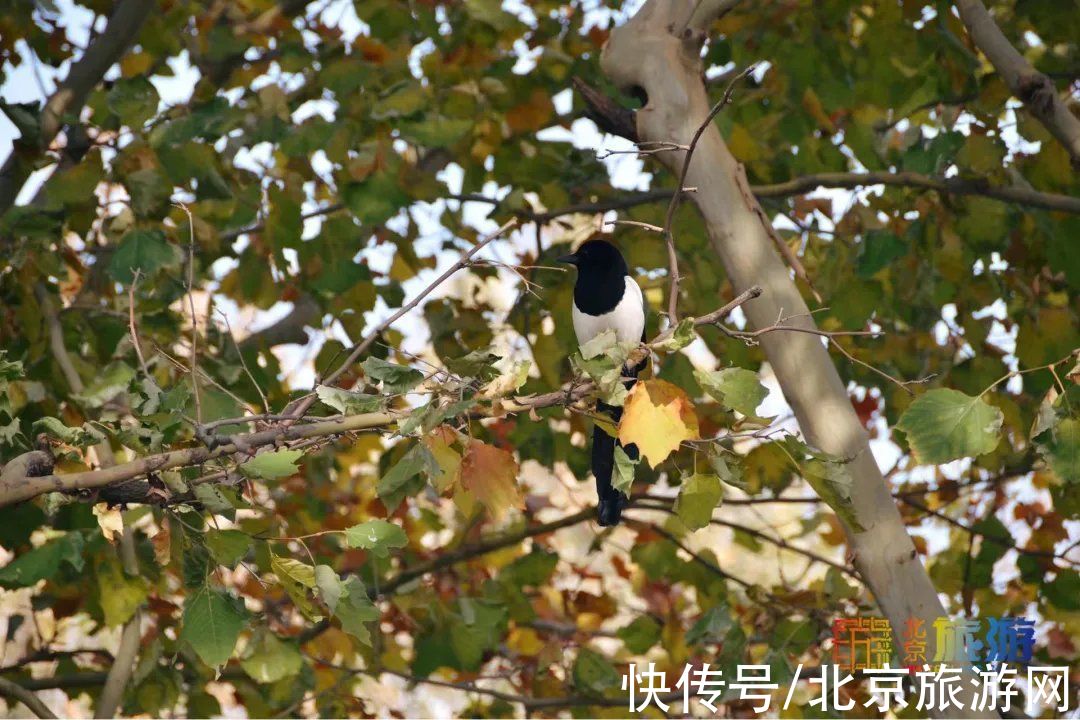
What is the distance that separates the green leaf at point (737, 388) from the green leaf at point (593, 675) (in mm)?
2504

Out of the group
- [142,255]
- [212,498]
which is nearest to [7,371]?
[212,498]

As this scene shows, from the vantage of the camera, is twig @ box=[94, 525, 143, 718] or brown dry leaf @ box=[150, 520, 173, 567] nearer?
brown dry leaf @ box=[150, 520, 173, 567]

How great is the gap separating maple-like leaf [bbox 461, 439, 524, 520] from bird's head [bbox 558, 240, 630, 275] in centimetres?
235

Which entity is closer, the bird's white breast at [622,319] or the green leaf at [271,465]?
the green leaf at [271,465]

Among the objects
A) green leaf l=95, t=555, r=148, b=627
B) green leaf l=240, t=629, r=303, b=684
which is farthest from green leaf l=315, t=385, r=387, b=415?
green leaf l=95, t=555, r=148, b=627

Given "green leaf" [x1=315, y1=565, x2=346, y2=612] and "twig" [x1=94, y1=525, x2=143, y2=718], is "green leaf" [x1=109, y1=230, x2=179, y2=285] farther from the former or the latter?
"green leaf" [x1=315, y1=565, x2=346, y2=612]

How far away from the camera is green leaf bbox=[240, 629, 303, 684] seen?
3.59 meters

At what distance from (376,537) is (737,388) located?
0.71 meters

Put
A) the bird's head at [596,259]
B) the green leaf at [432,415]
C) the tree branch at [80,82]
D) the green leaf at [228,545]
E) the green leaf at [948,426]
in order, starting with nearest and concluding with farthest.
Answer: the green leaf at [432,415] → the green leaf at [228,545] → the green leaf at [948,426] → the tree branch at [80,82] → the bird's head at [596,259]

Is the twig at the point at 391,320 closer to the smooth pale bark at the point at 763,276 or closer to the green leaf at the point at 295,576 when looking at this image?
the green leaf at the point at 295,576

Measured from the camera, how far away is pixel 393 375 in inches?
80.8

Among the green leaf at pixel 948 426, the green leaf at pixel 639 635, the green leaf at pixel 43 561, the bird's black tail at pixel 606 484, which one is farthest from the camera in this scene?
the green leaf at pixel 639 635

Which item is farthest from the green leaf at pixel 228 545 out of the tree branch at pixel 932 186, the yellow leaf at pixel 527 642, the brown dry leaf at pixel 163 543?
the yellow leaf at pixel 527 642

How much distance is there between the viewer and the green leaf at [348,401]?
79.6 inches
